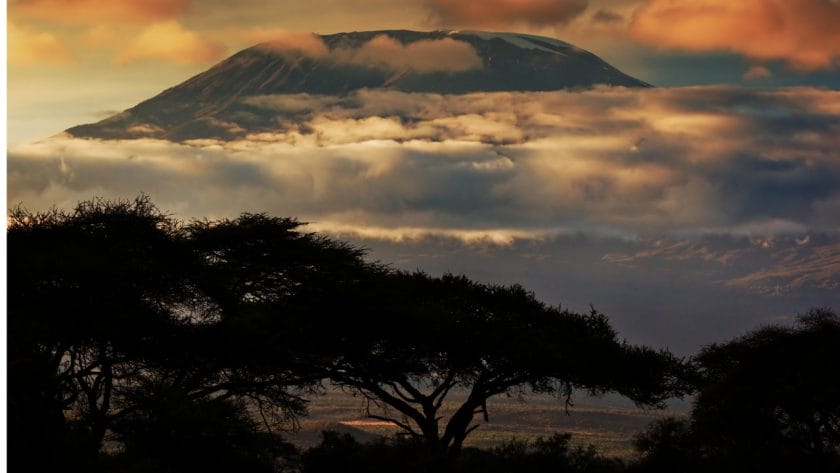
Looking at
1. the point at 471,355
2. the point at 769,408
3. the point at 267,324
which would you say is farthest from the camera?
the point at 471,355

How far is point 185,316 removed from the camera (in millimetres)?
50562

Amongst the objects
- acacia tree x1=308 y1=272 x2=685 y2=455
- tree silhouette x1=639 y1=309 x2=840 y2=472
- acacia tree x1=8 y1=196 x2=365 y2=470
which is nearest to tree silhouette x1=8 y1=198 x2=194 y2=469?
acacia tree x1=8 y1=196 x2=365 y2=470

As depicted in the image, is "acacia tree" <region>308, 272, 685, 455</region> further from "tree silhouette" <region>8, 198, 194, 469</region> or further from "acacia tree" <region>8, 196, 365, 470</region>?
"tree silhouette" <region>8, 198, 194, 469</region>

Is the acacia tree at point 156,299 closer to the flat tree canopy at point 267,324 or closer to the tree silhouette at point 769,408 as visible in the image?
the flat tree canopy at point 267,324

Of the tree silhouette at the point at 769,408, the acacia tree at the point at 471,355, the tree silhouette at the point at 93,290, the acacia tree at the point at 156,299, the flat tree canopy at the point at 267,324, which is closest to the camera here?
the tree silhouette at the point at 93,290

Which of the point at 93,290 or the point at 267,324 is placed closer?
the point at 93,290

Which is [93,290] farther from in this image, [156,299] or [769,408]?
[769,408]

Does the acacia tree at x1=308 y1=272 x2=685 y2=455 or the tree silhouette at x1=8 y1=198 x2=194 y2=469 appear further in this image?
the acacia tree at x1=308 y1=272 x2=685 y2=455

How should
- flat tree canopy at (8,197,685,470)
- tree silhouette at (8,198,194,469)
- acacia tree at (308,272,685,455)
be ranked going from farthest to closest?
1. acacia tree at (308,272,685,455)
2. flat tree canopy at (8,197,685,470)
3. tree silhouette at (8,198,194,469)

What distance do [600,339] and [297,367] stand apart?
1275 centimetres

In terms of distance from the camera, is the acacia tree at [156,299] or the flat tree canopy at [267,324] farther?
the flat tree canopy at [267,324]

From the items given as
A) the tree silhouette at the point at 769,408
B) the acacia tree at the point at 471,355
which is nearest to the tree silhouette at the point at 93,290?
the acacia tree at the point at 471,355

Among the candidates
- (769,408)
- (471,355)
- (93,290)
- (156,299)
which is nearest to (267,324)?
(156,299)

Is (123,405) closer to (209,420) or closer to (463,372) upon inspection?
(209,420)
